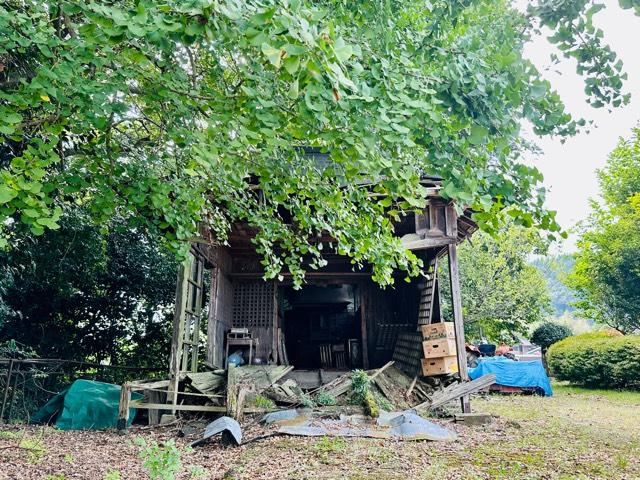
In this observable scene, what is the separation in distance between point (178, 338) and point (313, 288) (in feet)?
18.9

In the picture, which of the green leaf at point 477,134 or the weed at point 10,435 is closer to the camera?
the green leaf at point 477,134

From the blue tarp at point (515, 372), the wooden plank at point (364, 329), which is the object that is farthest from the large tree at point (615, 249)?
the wooden plank at point (364, 329)

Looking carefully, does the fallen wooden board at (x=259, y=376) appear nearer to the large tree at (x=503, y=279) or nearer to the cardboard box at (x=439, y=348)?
the cardboard box at (x=439, y=348)

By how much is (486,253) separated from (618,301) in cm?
461

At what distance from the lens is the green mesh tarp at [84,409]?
19.2ft

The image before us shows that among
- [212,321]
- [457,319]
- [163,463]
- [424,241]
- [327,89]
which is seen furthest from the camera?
[212,321]

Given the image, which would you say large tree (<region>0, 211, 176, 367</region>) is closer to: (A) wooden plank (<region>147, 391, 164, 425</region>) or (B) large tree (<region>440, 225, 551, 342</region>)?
(A) wooden plank (<region>147, 391, 164, 425</region>)

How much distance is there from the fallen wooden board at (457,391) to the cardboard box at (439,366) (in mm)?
316

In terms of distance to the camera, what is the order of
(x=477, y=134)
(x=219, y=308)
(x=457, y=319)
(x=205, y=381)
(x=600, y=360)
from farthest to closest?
1. (x=600, y=360)
2. (x=219, y=308)
3. (x=457, y=319)
4. (x=205, y=381)
5. (x=477, y=134)

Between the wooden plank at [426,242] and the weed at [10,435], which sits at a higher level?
the wooden plank at [426,242]

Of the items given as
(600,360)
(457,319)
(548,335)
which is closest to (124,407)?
(457,319)

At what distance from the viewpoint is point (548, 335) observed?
50.0 feet

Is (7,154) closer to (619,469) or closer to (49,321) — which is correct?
(49,321)

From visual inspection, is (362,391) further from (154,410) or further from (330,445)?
(154,410)
